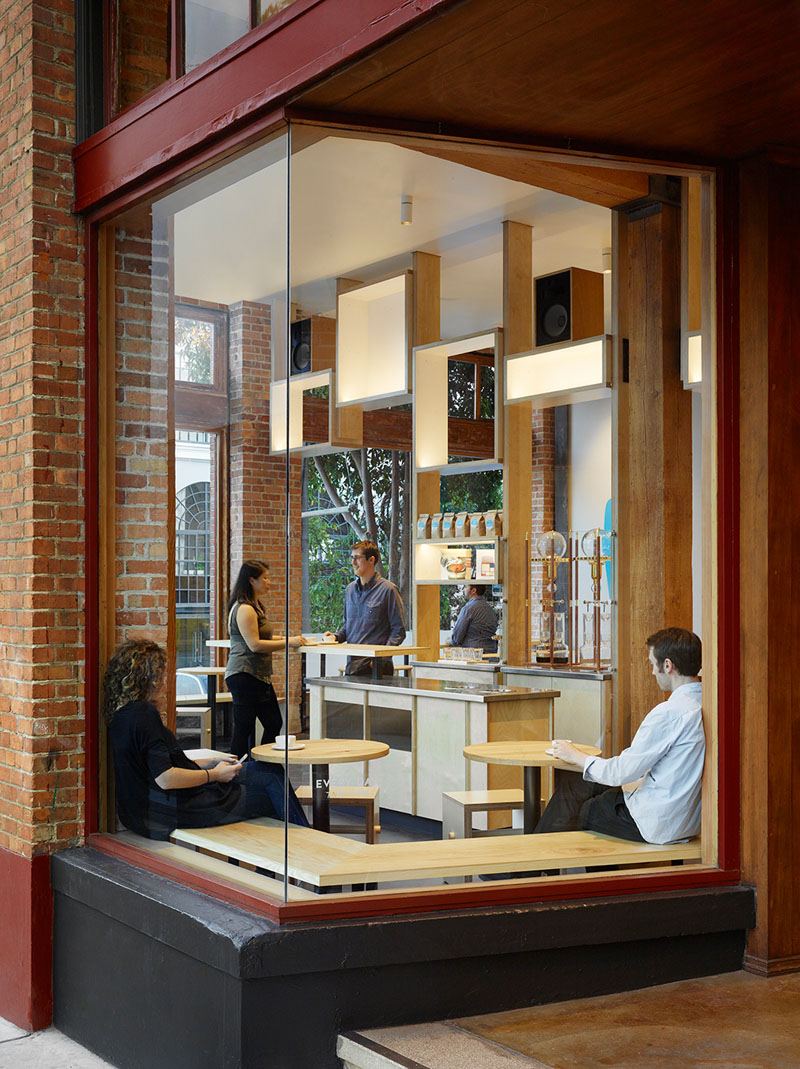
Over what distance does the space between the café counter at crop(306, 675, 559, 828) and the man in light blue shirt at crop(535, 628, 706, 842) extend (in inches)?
13.3

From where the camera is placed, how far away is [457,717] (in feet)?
15.7

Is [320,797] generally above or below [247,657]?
below

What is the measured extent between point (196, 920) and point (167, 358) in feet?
6.47

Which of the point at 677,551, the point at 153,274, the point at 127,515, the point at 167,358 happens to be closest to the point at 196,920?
the point at 127,515

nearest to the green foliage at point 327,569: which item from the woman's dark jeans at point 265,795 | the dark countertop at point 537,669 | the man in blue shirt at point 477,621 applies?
the woman's dark jeans at point 265,795

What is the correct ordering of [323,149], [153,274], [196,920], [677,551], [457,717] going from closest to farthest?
[196,920] → [323,149] → [153,274] → [457,717] → [677,551]

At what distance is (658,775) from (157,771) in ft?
5.85

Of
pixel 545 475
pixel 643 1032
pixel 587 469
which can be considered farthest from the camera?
pixel 545 475

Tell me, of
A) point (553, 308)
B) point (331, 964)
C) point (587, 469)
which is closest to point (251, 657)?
point (331, 964)

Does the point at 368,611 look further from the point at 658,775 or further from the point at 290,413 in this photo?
the point at 658,775

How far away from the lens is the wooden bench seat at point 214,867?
11.2 feet

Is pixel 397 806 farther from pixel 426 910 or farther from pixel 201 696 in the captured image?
pixel 201 696

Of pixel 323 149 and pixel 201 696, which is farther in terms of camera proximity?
pixel 201 696

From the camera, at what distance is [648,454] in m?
5.92
